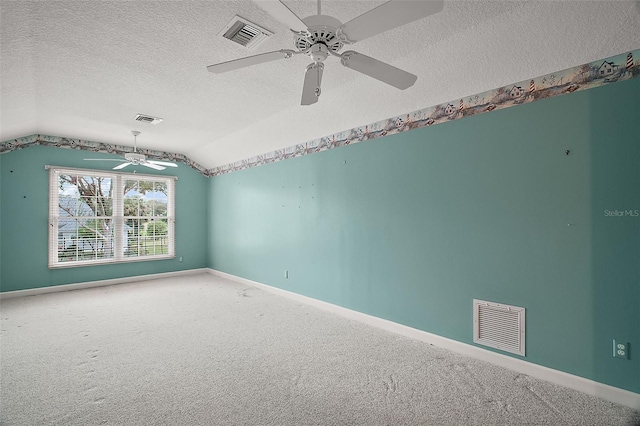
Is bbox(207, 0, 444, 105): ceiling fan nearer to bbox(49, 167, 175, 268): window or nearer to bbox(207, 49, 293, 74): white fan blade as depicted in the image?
bbox(207, 49, 293, 74): white fan blade

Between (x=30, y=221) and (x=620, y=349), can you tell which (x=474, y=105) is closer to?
(x=620, y=349)

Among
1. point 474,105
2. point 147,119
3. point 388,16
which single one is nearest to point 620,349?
point 474,105

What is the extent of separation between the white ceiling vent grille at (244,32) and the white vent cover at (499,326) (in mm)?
2939

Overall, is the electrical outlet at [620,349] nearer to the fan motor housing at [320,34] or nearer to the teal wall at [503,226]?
the teal wall at [503,226]

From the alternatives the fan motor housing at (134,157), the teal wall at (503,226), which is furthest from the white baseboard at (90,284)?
the teal wall at (503,226)

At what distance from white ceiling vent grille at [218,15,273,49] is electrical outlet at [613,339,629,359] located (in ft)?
11.0

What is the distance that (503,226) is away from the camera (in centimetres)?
270

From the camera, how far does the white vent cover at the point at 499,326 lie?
258 cm

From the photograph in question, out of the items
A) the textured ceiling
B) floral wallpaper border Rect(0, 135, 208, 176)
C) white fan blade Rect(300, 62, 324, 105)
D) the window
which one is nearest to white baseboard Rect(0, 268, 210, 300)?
the window

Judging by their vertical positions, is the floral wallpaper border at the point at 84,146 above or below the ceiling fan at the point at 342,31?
above

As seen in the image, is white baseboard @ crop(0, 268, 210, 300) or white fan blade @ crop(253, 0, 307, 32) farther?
white baseboard @ crop(0, 268, 210, 300)

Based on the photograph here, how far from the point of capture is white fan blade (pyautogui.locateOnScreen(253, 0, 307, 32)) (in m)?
1.24

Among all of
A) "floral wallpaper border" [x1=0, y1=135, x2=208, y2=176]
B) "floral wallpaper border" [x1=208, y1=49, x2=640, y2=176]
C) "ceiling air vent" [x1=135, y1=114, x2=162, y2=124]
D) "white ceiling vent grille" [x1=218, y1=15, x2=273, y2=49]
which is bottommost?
"floral wallpaper border" [x1=208, y1=49, x2=640, y2=176]

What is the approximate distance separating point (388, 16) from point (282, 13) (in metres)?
0.47
